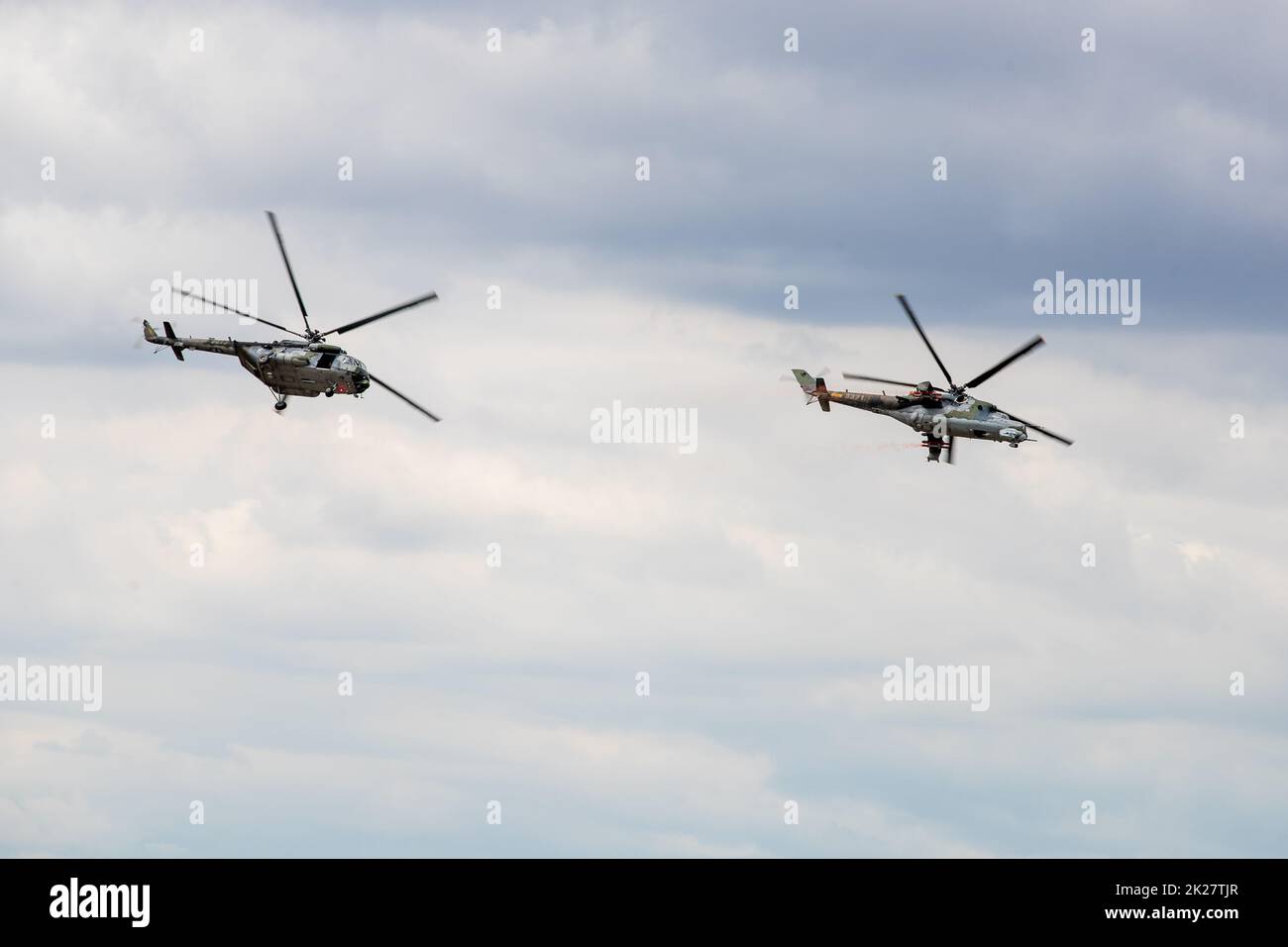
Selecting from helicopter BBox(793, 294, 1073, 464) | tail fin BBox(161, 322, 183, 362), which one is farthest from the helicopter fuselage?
tail fin BBox(161, 322, 183, 362)

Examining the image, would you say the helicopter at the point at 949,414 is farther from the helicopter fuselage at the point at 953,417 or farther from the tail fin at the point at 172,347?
the tail fin at the point at 172,347

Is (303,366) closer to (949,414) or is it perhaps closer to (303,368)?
(303,368)

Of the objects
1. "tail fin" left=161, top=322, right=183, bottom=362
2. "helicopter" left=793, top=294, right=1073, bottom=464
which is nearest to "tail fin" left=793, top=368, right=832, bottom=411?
"helicopter" left=793, top=294, right=1073, bottom=464

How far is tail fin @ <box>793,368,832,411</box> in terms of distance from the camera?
511 feet

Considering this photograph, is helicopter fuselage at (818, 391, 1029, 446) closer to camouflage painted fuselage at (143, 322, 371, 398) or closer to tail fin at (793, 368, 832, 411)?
tail fin at (793, 368, 832, 411)

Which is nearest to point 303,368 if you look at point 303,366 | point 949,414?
point 303,366

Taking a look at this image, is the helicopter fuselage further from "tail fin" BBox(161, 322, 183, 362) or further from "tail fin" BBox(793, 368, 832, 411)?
"tail fin" BBox(161, 322, 183, 362)

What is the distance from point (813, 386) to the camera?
513ft

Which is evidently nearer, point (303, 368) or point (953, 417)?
point (303, 368)

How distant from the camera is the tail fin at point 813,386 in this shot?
155625mm
